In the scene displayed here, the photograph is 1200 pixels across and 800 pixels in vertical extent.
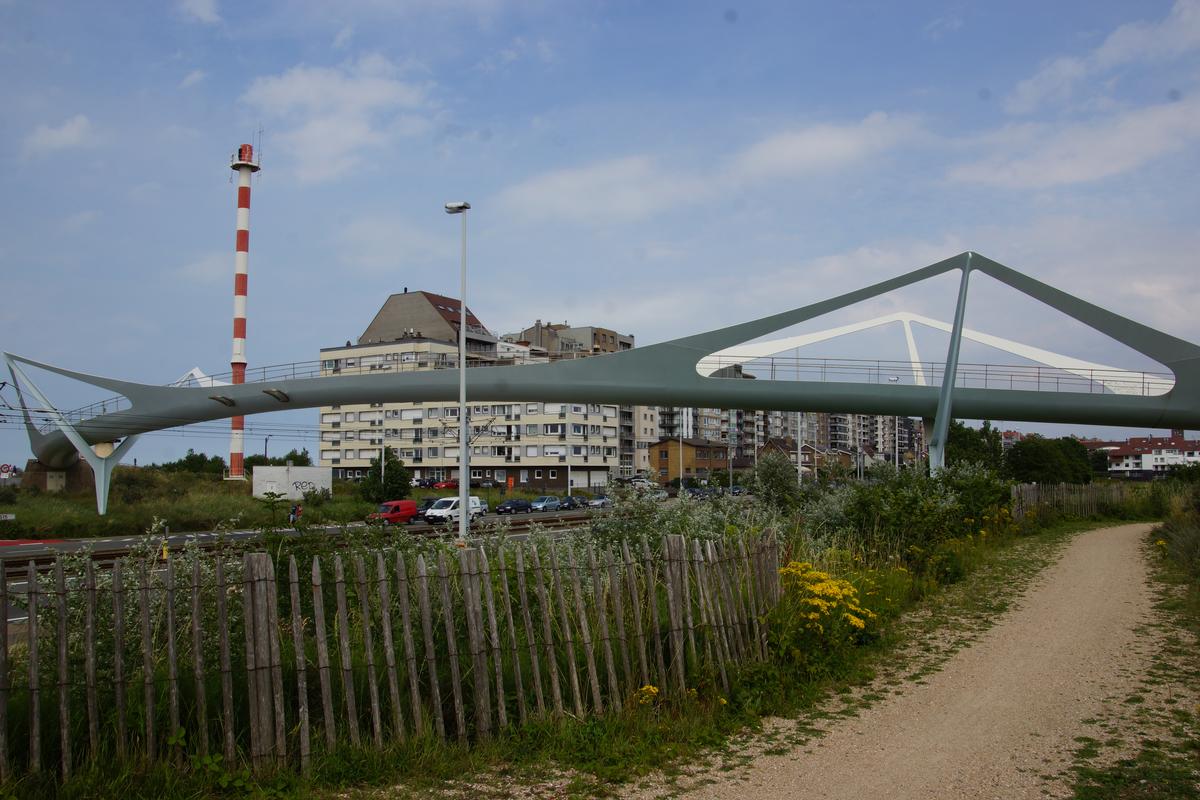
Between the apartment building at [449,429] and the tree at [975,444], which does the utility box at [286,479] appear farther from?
the tree at [975,444]

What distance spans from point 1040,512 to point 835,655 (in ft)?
73.1

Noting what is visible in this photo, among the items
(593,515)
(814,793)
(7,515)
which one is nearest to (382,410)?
(7,515)


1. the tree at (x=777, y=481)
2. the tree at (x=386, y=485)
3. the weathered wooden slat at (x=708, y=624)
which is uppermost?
the tree at (x=777, y=481)

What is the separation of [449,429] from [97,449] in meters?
45.7

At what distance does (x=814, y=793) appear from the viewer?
19.7 ft

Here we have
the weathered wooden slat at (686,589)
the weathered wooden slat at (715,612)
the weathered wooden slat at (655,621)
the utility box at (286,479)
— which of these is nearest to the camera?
the weathered wooden slat at (655,621)

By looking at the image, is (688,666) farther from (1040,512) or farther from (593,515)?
(1040,512)

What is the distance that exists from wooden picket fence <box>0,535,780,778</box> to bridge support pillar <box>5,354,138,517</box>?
4347 cm

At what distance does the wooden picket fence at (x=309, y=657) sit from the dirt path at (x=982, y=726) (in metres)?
1.40

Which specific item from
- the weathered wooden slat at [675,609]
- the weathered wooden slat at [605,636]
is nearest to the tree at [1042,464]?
the weathered wooden slat at [675,609]

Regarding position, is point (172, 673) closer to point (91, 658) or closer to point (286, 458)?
point (91, 658)

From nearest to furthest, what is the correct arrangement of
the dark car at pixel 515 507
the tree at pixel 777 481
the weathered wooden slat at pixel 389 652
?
the weathered wooden slat at pixel 389 652 < the tree at pixel 777 481 < the dark car at pixel 515 507

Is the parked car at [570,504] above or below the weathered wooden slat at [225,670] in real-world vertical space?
below

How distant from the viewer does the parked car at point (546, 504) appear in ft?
197
